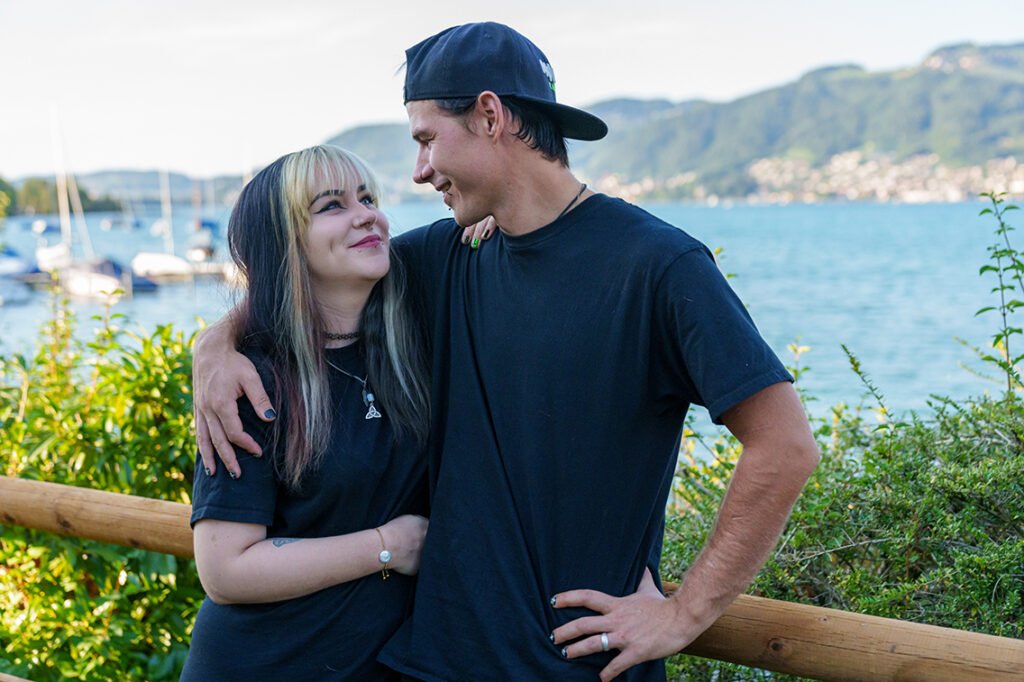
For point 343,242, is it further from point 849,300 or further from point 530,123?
point 849,300

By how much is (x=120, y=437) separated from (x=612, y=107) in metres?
118

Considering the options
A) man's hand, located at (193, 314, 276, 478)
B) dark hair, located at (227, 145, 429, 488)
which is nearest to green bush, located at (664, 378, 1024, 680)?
dark hair, located at (227, 145, 429, 488)

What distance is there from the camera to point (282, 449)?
2143 millimetres

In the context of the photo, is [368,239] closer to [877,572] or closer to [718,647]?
[718,647]

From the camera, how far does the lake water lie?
541 inches

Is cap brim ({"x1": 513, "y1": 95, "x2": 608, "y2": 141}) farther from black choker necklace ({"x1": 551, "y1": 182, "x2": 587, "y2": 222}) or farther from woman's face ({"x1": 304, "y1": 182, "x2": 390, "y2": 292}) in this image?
woman's face ({"x1": 304, "y1": 182, "x2": 390, "y2": 292})

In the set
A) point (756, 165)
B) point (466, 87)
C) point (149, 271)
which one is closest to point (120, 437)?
point (466, 87)

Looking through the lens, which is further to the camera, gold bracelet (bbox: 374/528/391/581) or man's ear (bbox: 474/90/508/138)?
gold bracelet (bbox: 374/528/391/581)

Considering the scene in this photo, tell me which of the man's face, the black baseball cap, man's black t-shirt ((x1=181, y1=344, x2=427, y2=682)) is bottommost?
man's black t-shirt ((x1=181, y1=344, x2=427, y2=682))

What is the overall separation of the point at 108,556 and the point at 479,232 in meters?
2.22

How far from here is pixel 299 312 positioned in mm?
2244

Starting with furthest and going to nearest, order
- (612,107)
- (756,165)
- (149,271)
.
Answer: (756,165)
(612,107)
(149,271)

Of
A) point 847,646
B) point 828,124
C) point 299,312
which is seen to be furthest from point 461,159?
point 828,124

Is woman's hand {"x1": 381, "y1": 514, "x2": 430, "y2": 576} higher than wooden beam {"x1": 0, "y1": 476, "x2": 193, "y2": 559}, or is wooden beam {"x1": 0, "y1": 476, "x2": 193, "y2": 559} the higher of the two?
woman's hand {"x1": 381, "y1": 514, "x2": 430, "y2": 576}
